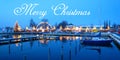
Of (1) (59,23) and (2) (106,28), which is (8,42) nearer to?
(2) (106,28)

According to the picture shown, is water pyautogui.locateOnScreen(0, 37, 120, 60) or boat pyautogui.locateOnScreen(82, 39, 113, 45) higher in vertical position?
boat pyautogui.locateOnScreen(82, 39, 113, 45)

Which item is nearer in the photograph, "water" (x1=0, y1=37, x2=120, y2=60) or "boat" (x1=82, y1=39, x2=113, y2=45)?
"water" (x1=0, y1=37, x2=120, y2=60)

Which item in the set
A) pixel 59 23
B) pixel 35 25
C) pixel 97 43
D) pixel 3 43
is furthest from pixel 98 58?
pixel 59 23

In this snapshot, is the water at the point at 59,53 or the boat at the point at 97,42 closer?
the water at the point at 59,53

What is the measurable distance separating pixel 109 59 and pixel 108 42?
1965 cm

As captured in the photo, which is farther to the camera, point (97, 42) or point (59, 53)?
point (97, 42)

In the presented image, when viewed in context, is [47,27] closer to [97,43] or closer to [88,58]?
[97,43]

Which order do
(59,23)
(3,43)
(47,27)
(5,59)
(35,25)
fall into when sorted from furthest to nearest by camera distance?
(59,23)
(35,25)
(47,27)
(3,43)
(5,59)

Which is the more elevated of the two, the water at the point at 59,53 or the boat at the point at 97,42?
the boat at the point at 97,42

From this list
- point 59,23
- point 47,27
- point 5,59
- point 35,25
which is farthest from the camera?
point 59,23

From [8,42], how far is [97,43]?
53.5 ft

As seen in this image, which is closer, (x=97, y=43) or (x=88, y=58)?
(x=88, y=58)

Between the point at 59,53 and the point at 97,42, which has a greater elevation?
the point at 97,42

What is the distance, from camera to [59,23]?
562 ft
